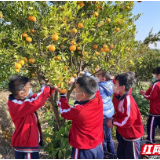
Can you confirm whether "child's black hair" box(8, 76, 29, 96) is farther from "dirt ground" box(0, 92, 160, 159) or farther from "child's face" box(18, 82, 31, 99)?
"dirt ground" box(0, 92, 160, 159)

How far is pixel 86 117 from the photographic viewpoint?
5.99 feet

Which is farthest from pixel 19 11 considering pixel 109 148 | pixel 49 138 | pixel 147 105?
pixel 147 105

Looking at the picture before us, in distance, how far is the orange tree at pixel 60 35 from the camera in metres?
1.73

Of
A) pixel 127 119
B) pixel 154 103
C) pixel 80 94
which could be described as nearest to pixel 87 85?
pixel 80 94

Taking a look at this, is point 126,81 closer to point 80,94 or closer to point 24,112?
point 80,94

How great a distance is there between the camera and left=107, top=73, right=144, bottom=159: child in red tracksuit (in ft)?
7.05

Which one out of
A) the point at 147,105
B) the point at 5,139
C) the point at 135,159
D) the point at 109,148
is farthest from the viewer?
the point at 147,105

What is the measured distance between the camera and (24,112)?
1.85 meters

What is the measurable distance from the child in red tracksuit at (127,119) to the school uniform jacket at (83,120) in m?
0.41

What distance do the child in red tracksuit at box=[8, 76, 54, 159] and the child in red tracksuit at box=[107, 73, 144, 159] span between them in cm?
97

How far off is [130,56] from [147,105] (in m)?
3.36

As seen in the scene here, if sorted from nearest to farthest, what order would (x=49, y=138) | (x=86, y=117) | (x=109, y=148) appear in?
(x=86, y=117) < (x=49, y=138) < (x=109, y=148)

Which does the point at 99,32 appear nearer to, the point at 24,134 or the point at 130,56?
the point at 130,56

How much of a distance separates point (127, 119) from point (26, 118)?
4.13ft
